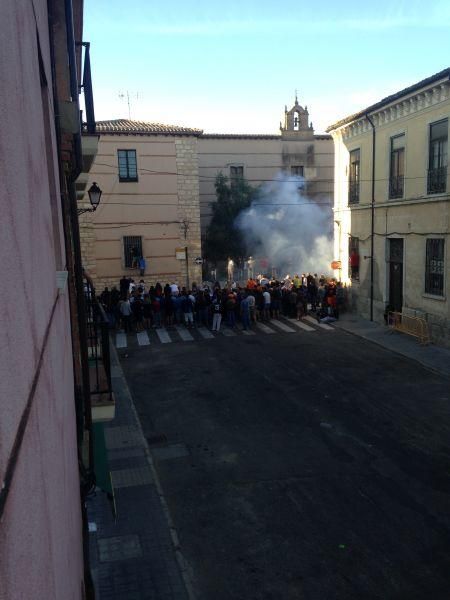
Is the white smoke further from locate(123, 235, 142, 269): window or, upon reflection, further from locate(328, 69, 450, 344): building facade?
locate(328, 69, 450, 344): building facade

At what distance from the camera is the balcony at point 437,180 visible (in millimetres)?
16297

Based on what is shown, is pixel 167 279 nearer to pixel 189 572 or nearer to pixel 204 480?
pixel 204 480

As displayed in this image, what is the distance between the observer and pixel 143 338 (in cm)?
1883

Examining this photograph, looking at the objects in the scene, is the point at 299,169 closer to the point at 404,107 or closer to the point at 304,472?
the point at 404,107

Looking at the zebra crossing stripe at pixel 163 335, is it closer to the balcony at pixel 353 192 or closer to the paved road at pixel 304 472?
the paved road at pixel 304 472

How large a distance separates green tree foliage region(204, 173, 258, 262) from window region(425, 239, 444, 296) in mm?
17388

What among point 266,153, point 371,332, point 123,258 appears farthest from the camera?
point 266,153

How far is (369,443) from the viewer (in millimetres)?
9672

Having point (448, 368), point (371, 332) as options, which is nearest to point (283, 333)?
point (371, 332)

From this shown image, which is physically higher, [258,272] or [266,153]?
[266,153]

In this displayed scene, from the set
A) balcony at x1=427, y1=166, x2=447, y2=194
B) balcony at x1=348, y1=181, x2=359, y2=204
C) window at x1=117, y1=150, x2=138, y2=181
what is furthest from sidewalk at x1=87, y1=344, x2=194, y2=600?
window at x1=117, y1=150, x2=138, y2=181

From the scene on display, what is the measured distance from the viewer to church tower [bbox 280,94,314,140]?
3488 centimetres

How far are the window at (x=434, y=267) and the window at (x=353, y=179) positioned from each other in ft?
18.0

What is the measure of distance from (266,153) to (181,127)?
27.1 feet
